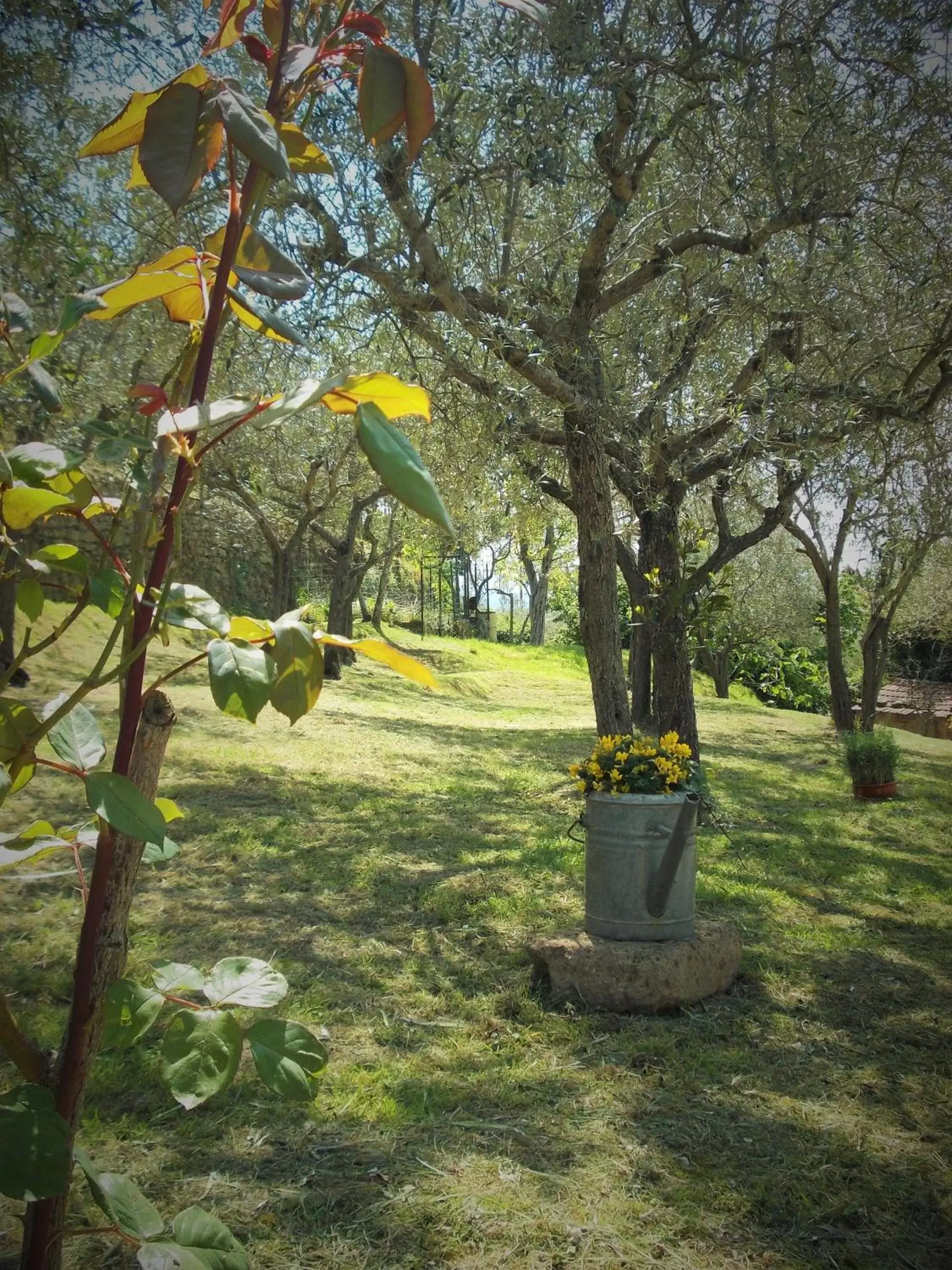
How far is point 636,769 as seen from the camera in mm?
3746

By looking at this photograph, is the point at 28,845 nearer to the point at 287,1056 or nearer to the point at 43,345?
the point at 287,1056

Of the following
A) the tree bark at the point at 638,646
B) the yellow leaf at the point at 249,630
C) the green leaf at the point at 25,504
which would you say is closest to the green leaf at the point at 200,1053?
the yellow leaf at the point at 249,630

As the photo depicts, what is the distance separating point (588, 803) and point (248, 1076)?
1642mm

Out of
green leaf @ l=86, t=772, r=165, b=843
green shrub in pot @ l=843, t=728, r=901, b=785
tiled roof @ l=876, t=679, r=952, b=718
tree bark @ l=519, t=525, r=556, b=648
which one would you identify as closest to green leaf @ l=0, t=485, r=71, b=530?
green leaf @ l=86, t=772, r=165, b=843

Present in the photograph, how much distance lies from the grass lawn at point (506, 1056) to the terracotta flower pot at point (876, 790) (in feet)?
Answer: 4.15

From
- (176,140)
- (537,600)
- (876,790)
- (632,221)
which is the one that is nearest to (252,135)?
(176,140)

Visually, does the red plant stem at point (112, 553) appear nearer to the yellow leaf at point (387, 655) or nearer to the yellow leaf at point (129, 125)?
the yellow leaf at point (387, 655)

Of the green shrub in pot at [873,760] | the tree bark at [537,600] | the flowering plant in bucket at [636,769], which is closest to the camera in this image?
the flowering plant in bucket at [636,769]

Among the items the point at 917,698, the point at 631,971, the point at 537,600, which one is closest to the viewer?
the point at 631,971

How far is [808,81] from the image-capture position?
15.3ft

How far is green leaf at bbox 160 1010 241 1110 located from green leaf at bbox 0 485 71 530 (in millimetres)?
462

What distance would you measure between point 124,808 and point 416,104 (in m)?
0.62

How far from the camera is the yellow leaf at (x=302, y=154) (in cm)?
83

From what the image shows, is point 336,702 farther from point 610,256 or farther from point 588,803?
point 588,803
